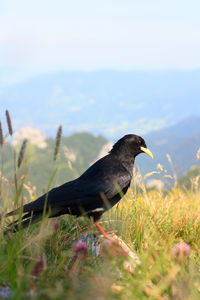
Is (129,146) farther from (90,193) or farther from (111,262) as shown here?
(111,262)

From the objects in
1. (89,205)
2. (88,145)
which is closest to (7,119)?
(89,205)

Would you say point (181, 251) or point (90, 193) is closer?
point (181, 251)

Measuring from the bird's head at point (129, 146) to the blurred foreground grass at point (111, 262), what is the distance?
75 cm

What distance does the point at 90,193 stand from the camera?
14.5 ft

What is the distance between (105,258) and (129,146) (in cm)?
188

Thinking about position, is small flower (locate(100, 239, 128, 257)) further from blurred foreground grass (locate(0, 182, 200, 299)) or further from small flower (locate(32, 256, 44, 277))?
small flower (locate(32, 256, 44, 277))

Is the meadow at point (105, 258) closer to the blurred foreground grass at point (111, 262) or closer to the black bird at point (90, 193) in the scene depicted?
the blurred foreground grass at point (111, 262)

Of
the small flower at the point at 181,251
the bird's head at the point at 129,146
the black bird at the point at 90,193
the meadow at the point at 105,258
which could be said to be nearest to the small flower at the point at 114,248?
the meadow at the point at 105,258

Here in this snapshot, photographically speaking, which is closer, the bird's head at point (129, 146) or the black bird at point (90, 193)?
the black bird at point (90, 193)

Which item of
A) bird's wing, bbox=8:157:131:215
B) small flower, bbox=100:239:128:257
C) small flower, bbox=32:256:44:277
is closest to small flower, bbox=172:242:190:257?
small flower, bbox=100:239:128:257

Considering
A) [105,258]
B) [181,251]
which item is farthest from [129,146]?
[181,251]

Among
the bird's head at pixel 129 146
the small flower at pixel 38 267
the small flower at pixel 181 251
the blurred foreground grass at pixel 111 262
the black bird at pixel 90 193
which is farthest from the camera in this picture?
the bird's head at pixel 129 146

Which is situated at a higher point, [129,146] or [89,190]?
[129,146]

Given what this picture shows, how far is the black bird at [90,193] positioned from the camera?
4.22m
